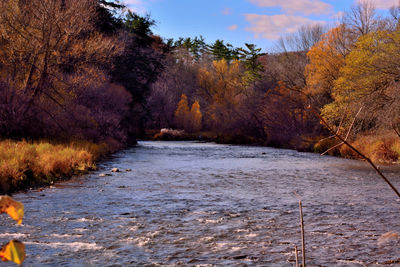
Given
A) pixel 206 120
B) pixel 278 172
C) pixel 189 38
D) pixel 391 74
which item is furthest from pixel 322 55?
pixel 189 38

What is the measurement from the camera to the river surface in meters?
6.87

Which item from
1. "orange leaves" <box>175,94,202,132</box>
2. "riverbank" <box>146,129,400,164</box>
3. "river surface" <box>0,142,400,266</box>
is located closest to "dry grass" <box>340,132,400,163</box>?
"riverbank" <box>146,129,400,164</box>

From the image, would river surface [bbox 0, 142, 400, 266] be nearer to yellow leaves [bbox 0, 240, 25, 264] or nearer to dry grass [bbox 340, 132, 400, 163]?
yellow leaves [bbox 0, 240, 25, 264]

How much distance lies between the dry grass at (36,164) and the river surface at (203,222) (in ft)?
2.89

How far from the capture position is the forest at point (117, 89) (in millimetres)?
20000

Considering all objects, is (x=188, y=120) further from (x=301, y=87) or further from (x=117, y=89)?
(x=117, y=89)

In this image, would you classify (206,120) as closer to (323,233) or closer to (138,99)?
(138,99)

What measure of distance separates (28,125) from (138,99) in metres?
18.7

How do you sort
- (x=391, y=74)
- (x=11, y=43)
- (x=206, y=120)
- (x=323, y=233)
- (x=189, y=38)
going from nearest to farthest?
(x=323, y=233), (x=11, y=43), (x=391, y=74), (x=206, y=120), (x=189, y=38)

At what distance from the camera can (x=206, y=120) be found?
64.1 metres

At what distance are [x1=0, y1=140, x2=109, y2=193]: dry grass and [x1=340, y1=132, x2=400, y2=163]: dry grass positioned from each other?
15.4 meters

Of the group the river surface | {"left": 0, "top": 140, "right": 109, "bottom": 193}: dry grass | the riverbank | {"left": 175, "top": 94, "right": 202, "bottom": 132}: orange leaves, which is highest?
{"left": 175, "top": 94, "right": 202, "bottom": 132}: orange leaves

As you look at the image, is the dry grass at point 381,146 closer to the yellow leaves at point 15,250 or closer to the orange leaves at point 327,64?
the orange leaves at point 327,64

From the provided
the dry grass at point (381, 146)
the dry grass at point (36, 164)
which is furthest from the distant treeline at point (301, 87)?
the dry grass at point (36, 164)
